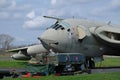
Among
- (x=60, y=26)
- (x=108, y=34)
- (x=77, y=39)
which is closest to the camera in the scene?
(x=77, y=39)

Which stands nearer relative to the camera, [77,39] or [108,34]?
[77,39]

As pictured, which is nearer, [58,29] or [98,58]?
[58,29]

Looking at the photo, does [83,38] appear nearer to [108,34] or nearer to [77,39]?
[77,39]

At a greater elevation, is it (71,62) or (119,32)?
(119,32)

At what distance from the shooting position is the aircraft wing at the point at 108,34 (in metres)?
31.4

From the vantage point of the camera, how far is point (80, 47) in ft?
101

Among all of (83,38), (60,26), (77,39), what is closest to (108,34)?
(83,38)

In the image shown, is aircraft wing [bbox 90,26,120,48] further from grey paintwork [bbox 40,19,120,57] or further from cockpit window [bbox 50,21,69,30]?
cockpit window [bbox 50,21,69,30]

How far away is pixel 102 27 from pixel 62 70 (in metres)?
9.77

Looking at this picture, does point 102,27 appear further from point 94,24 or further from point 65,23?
point 65,23

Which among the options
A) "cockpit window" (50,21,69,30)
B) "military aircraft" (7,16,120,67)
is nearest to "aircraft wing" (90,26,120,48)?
"military aircraft" (7,16,120,67)

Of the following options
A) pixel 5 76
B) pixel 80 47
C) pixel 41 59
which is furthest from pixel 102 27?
pixel 5 76

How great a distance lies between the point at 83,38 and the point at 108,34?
3182 mm

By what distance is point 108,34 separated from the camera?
32.8 meters
